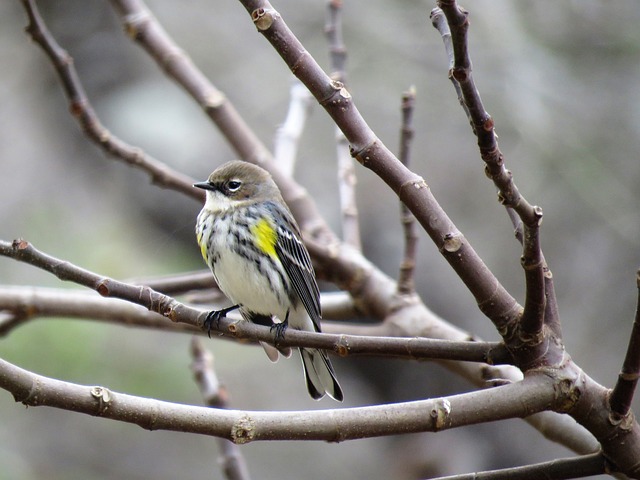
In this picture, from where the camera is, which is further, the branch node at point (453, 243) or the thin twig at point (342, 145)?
the thin twig at point (342, 145)

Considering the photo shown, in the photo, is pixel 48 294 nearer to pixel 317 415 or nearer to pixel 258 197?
pixel 258 197

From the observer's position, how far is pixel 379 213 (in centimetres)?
669

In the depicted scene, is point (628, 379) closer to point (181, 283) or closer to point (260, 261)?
point (260, 261)

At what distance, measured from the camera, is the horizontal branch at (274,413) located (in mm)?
1530

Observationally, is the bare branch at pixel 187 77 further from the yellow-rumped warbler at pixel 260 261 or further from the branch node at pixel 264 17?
the branch node at pixel 264 17

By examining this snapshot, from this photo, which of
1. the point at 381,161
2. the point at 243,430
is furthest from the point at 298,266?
the point at 243,430

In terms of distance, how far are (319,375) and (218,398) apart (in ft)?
1.22

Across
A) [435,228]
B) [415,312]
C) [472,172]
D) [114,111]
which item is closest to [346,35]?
[472,172]

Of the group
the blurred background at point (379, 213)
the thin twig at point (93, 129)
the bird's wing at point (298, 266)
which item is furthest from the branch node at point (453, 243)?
the blurred background at point (379, 213)

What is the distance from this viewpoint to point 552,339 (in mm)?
1816

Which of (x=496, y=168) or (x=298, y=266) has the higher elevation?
(x=496, y=168)

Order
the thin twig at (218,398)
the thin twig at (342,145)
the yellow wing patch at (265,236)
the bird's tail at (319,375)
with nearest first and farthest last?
the thin twig at (218,398), the bird's tail at (319,375), the yellow wing patch at (265,236), the thin twig at (342,145)

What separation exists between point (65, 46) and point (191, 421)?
7.75m

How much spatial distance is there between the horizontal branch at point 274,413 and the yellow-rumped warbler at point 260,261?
3.97 feet
